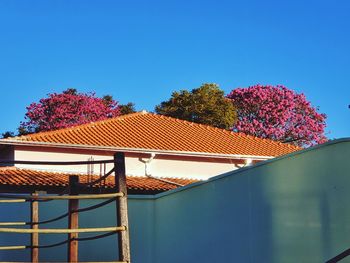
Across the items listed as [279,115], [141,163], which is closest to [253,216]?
[141,163]

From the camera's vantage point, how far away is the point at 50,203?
13398 mm

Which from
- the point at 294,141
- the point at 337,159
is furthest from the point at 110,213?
the point at 294,141

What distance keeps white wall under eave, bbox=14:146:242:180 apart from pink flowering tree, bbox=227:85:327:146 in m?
16.5

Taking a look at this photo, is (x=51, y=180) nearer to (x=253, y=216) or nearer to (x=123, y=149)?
(x=123, y=149)

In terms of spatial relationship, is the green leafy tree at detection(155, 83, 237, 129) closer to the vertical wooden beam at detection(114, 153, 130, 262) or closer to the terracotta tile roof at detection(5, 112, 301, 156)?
the terracotta tile roof at detection(5, 112, 301, 156)

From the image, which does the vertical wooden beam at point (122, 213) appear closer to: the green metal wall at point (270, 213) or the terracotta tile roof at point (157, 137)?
the green metal wall at point (270, 213)

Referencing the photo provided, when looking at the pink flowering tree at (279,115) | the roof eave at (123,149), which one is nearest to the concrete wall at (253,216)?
Result: the roof eave at (123,149)

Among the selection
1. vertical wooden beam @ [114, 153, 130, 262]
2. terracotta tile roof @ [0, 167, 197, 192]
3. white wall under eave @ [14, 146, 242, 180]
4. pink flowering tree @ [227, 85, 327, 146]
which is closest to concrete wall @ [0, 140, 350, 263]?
vertical wooden beam @ [114, 153, 130, 262]

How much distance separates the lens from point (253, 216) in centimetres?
886

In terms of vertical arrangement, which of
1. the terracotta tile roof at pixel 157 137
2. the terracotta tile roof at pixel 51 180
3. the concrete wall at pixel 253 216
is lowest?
the concrete wall at pixel 253 216

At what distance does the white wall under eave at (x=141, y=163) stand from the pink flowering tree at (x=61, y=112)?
17.6m

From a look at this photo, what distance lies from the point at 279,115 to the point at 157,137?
58.4 ft

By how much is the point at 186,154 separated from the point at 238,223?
11.3 m

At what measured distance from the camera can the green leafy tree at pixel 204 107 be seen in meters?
34.3
